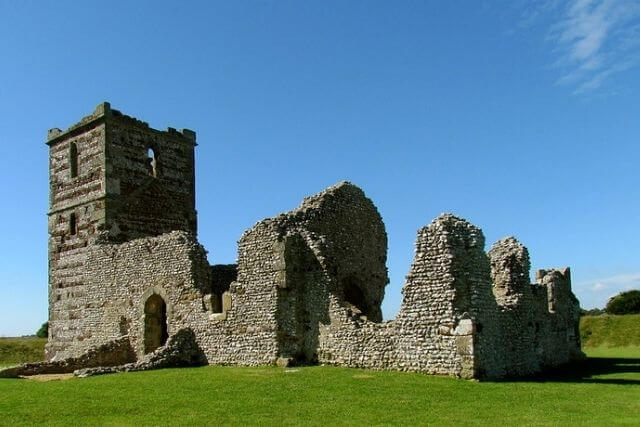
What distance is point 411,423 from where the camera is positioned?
31.8 feet

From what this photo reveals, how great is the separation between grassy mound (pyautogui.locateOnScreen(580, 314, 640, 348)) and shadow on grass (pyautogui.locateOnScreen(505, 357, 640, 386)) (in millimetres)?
9652

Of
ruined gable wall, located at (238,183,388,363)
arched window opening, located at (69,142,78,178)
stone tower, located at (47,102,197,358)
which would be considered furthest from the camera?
arched window opening, located at (69,142,78,178)

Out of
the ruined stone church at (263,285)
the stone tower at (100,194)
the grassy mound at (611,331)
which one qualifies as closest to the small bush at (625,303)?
the grassy mound at (611,331)

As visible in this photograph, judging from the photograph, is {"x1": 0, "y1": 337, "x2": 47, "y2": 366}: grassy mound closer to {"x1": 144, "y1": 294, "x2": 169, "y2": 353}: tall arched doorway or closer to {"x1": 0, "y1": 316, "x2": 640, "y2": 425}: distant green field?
{"x1": 144, "y1": 294, "x2": 169, "y2": 353}: tall arched doorway

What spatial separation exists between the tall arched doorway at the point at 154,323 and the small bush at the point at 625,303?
35.8m

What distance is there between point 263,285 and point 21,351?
2055 cm

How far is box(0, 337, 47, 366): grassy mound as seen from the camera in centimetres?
3259

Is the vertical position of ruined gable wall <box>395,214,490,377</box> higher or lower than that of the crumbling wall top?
lower

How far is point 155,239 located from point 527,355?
1204cm

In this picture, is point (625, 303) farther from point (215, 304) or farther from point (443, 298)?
point (443, 298)

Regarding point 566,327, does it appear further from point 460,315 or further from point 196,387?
point 196,387

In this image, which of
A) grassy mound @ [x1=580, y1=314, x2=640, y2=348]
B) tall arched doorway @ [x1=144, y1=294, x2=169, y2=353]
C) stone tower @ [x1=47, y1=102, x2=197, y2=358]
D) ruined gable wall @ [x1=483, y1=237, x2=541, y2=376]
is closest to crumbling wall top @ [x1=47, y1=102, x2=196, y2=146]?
stone tower @ [x1=47, y1=102, x2=197, y2=358]

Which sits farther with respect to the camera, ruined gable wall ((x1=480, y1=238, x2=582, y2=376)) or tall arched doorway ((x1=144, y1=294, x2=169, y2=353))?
tall arched doorway ((x1=144, y1=294, x2=169, y2=353))

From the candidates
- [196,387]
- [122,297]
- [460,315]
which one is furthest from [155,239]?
[460,315]
